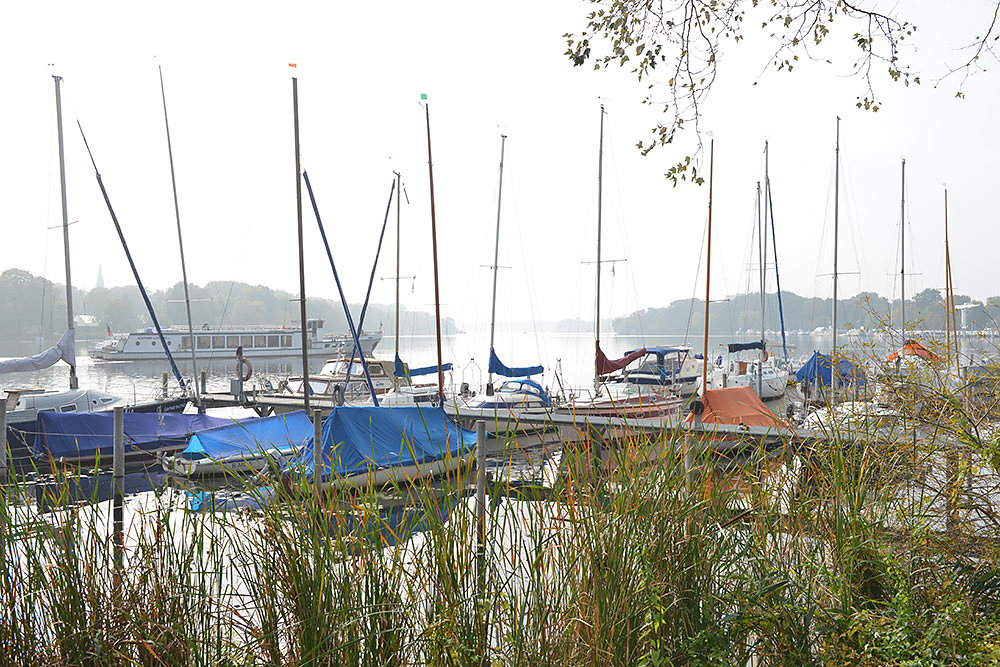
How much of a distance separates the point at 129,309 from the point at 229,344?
53.6m

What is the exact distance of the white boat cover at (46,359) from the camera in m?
18.4

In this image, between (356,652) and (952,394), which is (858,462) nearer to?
(952,394)

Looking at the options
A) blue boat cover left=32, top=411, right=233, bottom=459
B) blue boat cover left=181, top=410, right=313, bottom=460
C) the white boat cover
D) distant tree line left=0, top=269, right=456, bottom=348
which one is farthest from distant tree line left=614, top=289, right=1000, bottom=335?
distant tree line left=0, top=269, right=456, bottom=348

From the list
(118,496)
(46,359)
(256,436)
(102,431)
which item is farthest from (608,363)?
(118,496)

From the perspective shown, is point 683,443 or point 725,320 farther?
point 725,320

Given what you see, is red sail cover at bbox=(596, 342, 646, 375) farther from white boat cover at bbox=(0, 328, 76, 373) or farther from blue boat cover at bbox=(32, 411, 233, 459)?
white boat cover at bbox=(0, 328, 76, 373)

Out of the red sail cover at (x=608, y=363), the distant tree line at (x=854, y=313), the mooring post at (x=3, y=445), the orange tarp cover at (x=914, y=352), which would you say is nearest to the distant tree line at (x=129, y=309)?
the distant tree line at (x=854, y=313)

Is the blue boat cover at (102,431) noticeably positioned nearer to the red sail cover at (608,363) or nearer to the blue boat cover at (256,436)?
the blue boat cover at (256,436)

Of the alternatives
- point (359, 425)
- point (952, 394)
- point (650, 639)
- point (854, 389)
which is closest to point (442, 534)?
point (650, 639)

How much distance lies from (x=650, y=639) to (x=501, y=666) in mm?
567

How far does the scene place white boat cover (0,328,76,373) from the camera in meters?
18.4

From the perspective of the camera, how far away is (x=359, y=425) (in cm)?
1126

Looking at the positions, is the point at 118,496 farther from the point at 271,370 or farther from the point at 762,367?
the point at 271,370

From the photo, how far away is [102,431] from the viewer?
14727 mm
